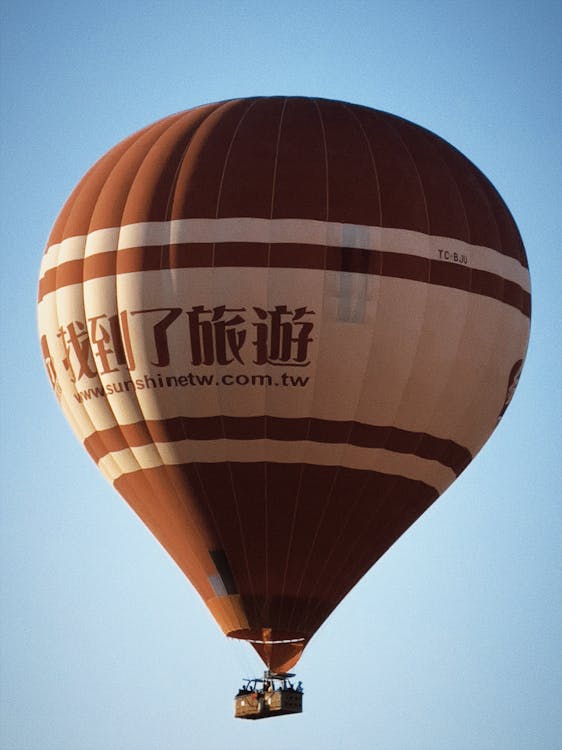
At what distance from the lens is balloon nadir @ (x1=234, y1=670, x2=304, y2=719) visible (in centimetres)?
3155

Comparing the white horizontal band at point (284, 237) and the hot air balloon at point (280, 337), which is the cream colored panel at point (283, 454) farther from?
the white horizontal band at point (284, 237)

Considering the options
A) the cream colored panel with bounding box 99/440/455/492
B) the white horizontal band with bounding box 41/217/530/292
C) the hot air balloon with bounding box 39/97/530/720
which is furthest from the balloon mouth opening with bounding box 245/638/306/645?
the white horizontal band with bounding box 41/217/530/292

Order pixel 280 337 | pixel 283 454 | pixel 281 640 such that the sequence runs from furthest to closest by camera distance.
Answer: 1. pixel 281 640
2. pixel 283 454
3. pixel 280 337

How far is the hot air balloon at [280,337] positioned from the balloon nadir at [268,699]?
0.17 meters

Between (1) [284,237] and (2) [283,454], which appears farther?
(2) [283,454]

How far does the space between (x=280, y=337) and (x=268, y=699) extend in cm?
476

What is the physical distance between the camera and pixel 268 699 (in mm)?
31641

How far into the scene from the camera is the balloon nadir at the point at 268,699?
3155cm

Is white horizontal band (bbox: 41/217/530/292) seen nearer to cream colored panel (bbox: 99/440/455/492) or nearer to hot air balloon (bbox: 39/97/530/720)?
hot air balloon (bbox: 39/97/530/720)

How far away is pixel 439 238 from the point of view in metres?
31.7

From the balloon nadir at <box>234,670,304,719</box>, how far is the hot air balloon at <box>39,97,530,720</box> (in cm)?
17

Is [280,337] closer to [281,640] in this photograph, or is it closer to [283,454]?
[283,454]

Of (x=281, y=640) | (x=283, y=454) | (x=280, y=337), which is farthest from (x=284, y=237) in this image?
(x=281, y=640)

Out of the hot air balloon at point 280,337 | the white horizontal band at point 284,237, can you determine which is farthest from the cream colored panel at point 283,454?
the white horizontal band at point 284,237
